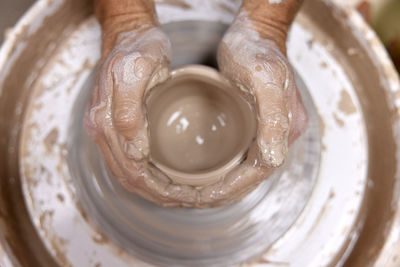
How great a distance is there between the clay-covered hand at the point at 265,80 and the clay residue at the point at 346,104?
1.22 feet

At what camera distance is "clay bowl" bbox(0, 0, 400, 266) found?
4.11ft

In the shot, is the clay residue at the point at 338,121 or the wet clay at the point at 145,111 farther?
the clay residue at the point at 338,121

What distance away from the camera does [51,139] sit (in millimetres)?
1354

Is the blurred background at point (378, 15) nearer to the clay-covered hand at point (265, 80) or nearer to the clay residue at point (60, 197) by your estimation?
the clay-covered hand at point (265, 80)

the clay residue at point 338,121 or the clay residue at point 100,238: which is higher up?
the clay residue at point 338,121

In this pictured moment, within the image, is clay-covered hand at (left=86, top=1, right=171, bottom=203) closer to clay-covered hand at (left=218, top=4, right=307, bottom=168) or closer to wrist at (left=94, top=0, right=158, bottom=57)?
wrist at (left=94, top=0, right=158, bottom=57)

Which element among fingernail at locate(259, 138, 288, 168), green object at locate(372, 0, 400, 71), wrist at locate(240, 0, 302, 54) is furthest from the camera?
green object at locate(372, 0, 400, 71)

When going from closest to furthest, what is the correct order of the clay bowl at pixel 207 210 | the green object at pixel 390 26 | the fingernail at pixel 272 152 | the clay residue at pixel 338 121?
the fingernail at pixel 272 152 → the clay bowl at pixel 207 210 → the clay residue at pixel 338 121 → the green object at pixel 390 26

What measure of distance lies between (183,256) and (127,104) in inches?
22.9

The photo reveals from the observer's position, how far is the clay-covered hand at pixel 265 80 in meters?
0.97

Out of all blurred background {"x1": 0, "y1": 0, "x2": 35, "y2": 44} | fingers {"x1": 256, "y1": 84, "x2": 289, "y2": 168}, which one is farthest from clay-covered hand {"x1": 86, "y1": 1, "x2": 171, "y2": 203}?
blurred background {"x1": 0, "y1": 0, "x2": 35, "y2": 44}

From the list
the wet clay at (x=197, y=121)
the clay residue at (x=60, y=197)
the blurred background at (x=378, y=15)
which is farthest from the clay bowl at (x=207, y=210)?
the blurred background at (x=378, y=15)

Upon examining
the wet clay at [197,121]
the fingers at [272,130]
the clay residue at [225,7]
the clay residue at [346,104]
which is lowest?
the clay residue at [346,104]

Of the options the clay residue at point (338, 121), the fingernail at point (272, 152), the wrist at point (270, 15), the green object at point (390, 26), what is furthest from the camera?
the green object at point (390, 26)
